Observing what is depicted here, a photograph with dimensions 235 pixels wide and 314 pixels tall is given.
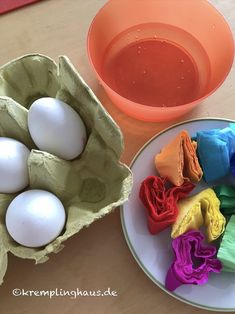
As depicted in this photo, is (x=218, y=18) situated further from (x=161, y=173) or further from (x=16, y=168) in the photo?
(x=16, y=168)

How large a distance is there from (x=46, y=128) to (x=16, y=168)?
7 cm

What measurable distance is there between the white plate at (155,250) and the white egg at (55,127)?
0.42ft

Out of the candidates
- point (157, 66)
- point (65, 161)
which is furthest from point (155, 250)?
point (157, 66)

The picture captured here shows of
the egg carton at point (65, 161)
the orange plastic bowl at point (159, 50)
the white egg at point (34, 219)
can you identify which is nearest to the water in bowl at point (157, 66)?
the orange plastic bowl at point (159, 50)

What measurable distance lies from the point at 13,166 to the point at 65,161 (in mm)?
76

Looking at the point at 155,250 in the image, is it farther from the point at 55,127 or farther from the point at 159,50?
the point at 159,50

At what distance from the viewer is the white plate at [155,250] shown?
0.65m

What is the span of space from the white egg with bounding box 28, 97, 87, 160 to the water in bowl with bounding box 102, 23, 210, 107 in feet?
0.60

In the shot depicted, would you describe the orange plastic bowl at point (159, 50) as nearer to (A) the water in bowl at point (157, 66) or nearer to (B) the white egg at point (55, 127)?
(A) the water in bowl at point (157, 66)

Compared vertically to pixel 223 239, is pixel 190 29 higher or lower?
higher

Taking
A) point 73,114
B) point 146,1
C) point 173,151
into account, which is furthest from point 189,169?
point 146,1

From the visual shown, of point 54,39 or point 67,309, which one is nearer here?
point 67,309

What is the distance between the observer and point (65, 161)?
0.63 meters

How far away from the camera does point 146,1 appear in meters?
0.78
